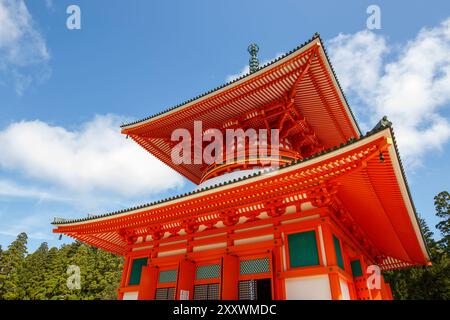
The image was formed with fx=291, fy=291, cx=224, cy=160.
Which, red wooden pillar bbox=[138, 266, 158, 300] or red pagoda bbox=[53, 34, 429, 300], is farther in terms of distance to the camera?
red wooden pillar bbox=[138, 266, 158, 300]

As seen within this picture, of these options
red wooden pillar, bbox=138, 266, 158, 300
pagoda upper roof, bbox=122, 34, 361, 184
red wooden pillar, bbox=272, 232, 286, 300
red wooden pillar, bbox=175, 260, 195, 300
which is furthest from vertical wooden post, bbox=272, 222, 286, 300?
pagoda upper roof, bbox=122, 34, 361, 184

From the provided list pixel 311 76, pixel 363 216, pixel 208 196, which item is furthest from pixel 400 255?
pixel 208 196

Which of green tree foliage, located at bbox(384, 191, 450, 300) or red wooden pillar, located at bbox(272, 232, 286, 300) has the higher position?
green tree foliage, located at bbox(384, 191, 450, 300)

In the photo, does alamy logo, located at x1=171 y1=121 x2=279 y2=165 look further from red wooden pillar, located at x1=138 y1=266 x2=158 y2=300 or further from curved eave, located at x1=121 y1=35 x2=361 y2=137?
red wooden pillar, located at x1=138 y1=266 x2=158 y2=300

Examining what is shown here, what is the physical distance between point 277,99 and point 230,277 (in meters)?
6.93

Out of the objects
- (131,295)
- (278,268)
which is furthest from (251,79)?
(131,295)

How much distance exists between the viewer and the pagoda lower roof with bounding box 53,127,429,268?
6.99m

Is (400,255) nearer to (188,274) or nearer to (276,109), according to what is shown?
(276,109)

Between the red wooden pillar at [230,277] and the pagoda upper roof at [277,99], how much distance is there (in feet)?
19.6

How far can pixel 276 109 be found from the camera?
38.3 ft

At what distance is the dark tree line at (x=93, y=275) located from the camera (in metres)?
30.3

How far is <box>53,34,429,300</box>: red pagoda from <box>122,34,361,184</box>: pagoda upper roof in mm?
46
